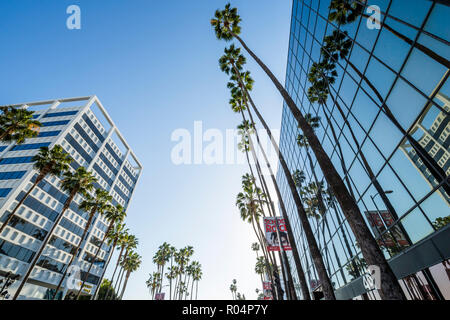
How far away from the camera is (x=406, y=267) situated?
398 inches

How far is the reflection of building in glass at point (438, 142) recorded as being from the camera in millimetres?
7838

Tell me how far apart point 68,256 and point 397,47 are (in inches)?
2448

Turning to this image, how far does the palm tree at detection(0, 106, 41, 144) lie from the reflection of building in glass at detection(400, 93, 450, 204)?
113ft

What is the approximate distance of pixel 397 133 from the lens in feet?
Answer: 32.3

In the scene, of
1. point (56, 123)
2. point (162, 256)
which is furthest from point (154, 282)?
point (56, 123)

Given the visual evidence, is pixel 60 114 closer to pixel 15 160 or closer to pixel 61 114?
pixel 61 114

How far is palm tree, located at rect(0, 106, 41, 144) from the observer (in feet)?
74.4

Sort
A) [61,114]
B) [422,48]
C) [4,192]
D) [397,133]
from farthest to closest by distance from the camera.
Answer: [61,114]
[4,192]
[397,133]
[422,48]

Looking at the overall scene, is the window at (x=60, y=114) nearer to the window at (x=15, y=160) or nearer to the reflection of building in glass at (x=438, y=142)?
the window at (x=15, y=160)

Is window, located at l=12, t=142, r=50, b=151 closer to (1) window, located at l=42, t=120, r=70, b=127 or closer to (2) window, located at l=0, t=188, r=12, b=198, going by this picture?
(1) window, located at l=42, t=120, r=70, b=127

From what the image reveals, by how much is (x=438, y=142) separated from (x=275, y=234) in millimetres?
10440

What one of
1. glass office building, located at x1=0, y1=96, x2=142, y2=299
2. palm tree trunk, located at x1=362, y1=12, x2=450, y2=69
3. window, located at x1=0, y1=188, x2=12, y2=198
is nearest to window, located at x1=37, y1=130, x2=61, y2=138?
glass office building, located at x1=0, y1=96, x2=142, y2=299
